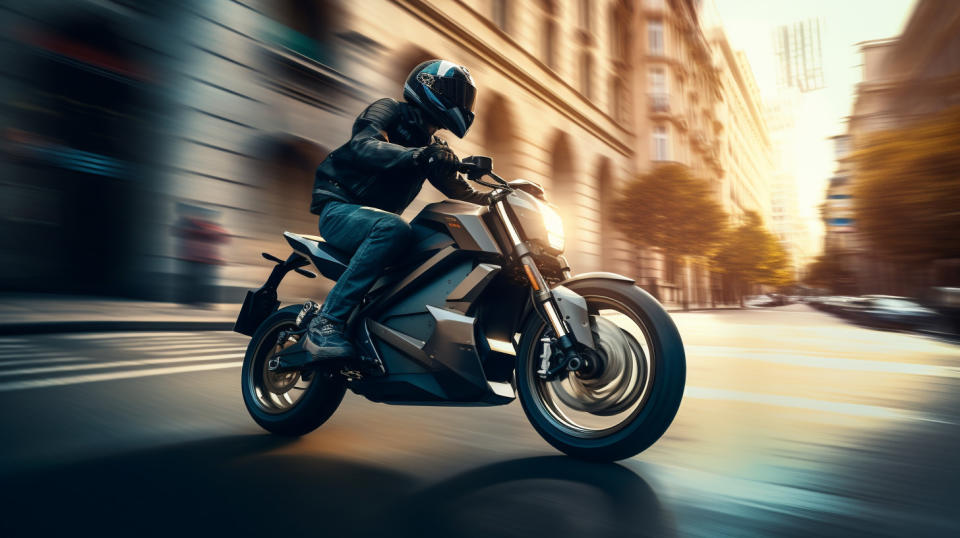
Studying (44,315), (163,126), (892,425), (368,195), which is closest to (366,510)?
(368,195)

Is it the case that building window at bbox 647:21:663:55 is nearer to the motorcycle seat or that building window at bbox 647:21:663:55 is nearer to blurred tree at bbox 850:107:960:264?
blurred tree at bbox 850:107:960:264

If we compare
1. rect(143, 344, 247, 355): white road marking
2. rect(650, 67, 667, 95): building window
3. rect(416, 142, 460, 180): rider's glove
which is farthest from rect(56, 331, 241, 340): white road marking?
rect(650, 67, 667, 95): building window

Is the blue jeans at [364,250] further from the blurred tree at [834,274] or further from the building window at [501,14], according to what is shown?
the blurred tree at [834,274]

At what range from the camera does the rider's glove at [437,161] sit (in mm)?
2955

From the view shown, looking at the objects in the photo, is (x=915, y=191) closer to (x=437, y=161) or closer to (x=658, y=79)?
(x=437, y=161)

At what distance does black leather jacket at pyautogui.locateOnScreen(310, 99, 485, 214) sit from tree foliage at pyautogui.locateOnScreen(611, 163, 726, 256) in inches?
1255

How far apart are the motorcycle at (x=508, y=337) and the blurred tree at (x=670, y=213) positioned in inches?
1263

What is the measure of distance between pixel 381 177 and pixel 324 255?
1.59ft

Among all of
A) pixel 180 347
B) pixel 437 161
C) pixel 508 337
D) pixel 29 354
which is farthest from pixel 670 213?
pixel 437 161

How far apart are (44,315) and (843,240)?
75109 mm

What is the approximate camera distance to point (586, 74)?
103 ft

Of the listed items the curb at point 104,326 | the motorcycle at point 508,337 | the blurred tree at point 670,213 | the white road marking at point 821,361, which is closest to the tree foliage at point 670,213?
the blurred tree at point 670,213

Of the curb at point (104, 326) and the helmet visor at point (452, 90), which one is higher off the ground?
the helmet visor at point (452, 90)

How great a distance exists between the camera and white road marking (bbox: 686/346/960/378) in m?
6.62
